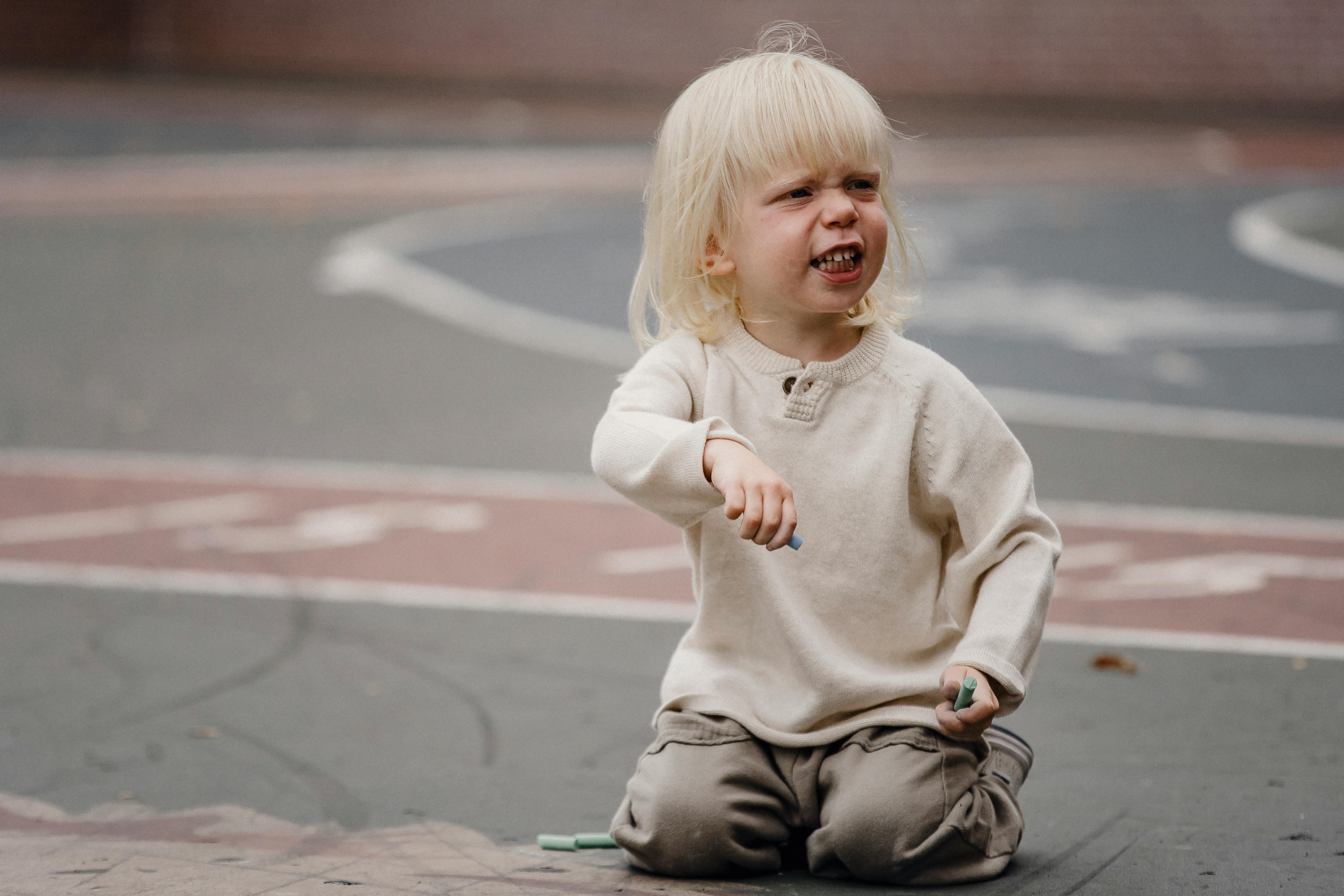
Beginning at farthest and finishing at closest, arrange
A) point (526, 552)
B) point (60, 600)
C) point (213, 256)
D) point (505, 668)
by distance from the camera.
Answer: point (213, 256) → point (526, 552) → point (60, 600) → point (505, 668)

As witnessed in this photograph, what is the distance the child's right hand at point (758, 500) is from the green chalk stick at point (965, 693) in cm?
35

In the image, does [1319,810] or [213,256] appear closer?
[1319,810]

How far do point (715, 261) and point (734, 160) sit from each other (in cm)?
16

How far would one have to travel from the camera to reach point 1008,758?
2418mm

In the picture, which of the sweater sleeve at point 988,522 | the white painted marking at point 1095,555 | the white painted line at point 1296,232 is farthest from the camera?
the white painted line at point 1296,232

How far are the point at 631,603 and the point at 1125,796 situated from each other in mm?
1634

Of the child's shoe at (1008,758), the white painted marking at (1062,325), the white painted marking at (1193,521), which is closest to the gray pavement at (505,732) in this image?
the child's shoe at (1008,758)

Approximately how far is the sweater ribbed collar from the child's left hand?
0.46 metres

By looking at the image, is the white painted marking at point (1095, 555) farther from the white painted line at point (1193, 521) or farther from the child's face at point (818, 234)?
the child's face at point (818, 234)

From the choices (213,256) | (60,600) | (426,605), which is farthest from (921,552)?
(213,256)

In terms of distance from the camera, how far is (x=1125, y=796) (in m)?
2.68

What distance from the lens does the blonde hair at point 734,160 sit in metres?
2.20

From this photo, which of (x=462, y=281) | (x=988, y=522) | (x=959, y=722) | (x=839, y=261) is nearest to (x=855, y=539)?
(x=988, y=522)

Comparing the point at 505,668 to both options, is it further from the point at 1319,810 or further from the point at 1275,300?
the point at 1275,300
